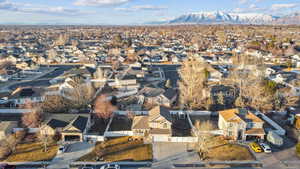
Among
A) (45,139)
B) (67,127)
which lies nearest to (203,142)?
(67,127)

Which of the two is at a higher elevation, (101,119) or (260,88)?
(260,88)

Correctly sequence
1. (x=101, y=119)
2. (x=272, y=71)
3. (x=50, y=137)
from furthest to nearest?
1. (x=272, y=71)
2. (x=101, y=119)
3. (x=50, y=137)

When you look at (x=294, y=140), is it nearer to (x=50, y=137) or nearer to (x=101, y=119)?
(x=101, y=119)

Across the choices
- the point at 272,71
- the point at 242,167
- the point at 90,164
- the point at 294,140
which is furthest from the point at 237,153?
the point at 272,71

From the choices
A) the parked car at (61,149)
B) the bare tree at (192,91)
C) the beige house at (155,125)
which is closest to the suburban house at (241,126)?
the beige house at (155,125)

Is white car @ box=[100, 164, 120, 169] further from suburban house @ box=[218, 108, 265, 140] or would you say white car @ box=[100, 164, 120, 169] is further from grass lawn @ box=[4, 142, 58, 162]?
suburban house @ box=[218, 108, 265, 140]

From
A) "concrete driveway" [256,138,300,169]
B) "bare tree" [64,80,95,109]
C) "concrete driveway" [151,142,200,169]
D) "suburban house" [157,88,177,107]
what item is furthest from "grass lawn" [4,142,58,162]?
"concrete driveway" [256,138,300,169]

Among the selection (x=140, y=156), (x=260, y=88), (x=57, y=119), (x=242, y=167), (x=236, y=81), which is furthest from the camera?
(x=236, y=81)
